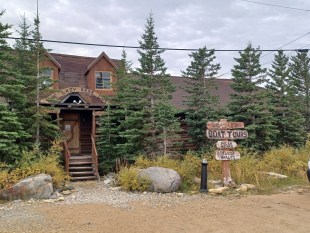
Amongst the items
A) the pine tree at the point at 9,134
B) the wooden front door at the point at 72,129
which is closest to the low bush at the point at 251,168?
the pine tree at the point at 9,134

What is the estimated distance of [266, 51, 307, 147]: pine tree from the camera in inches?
768

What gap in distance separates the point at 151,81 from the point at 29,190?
7832 millimetres

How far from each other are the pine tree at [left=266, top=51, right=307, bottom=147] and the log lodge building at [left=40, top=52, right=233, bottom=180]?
369 cm

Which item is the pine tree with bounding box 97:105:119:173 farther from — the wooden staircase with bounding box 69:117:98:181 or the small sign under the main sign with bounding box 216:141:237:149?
the small sign under the main sign with bounding box 216:141:237:149

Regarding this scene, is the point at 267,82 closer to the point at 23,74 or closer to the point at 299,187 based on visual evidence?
the point at 299,187

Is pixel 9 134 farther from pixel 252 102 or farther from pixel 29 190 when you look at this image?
pixel 252 102

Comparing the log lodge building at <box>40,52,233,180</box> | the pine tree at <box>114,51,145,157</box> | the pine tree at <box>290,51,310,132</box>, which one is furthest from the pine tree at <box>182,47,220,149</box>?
the pine tree at <box>290,51,310,132</box>

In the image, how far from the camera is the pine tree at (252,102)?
58.1ft

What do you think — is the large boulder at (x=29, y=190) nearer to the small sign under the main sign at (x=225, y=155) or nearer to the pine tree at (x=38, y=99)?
the pine tree at (x=38, y=99)

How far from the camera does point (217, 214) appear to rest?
7.72 meters

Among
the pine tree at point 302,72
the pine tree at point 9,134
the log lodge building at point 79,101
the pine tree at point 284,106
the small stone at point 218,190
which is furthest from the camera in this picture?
the pine tree at point 302,72

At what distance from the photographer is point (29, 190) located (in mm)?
10070

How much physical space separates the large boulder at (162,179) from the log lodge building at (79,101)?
18.4 ft

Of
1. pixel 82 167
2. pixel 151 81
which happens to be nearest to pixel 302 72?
pixel 151 81
